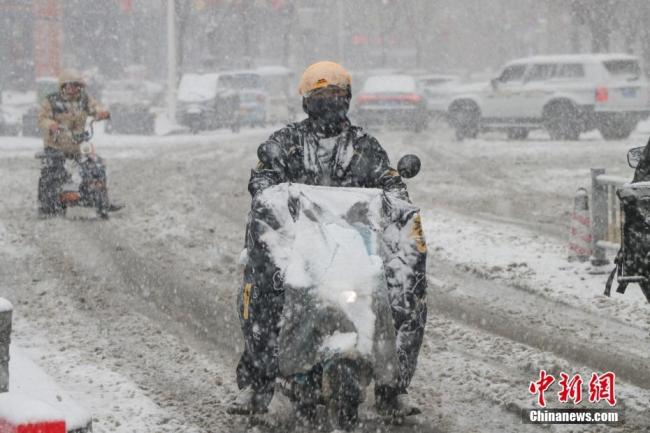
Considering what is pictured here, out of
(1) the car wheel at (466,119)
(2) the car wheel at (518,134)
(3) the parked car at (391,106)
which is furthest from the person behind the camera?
(3) the parked car at (391,106)

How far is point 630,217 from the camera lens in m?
5.70

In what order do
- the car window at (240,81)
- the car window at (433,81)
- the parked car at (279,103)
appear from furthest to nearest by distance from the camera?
the parked car at (279,103) < the car window at (433,81) < the car window at (240,81)

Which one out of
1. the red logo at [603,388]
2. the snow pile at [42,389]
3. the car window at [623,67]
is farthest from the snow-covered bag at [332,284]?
the car window at [623,67]

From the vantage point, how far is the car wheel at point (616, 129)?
88.1 ft

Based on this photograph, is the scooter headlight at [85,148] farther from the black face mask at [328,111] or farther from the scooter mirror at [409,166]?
the scooter mirror at [409,166]

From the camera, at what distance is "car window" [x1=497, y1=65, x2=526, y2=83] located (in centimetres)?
2809

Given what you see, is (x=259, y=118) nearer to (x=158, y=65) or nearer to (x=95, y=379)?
(x=95, y=379)

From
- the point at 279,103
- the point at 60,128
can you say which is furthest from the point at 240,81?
the point at 60,128

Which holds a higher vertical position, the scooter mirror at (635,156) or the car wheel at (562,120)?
the scooter mirror at (635,156)

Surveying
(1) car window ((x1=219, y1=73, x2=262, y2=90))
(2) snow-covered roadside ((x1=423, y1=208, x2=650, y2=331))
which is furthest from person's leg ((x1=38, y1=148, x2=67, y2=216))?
(1) car window ((x1=219, y1=73, x2=262, y2=90))

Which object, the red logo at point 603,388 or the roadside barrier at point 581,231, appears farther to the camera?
the roadside barrier at point 581,231

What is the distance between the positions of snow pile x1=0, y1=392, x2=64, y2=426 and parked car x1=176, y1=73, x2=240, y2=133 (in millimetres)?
28961

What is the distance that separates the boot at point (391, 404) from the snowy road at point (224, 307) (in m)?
0.10

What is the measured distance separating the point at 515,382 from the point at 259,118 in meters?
28.5
